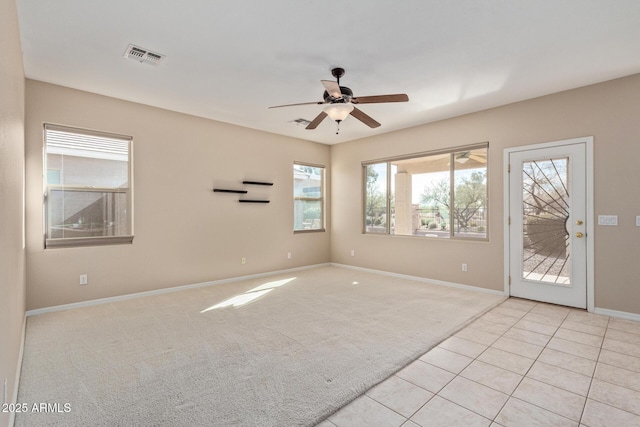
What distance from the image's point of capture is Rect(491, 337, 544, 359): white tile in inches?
106

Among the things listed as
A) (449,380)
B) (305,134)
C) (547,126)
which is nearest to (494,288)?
(547,126)

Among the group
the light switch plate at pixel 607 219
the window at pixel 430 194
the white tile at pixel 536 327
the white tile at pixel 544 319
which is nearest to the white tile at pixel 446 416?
the white tile at pixel 536 327

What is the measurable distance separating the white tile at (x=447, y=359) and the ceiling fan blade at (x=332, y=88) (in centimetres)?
255

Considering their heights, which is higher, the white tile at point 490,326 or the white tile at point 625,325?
the white tile at point 625,325

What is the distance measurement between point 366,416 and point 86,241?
4062 mm

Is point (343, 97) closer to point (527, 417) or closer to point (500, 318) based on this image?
point (527, 417)

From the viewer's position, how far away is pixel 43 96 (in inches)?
145

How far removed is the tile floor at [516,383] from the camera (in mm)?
1878

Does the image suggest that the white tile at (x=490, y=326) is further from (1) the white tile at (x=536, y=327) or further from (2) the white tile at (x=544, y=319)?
(2) the white tile at (x=544, y=319)

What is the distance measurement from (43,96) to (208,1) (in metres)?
2.88

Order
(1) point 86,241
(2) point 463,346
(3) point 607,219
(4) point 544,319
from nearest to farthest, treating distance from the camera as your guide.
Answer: (2) point 463,346
(4) point 544,319
(3) point 607,219
(1) point 86,241

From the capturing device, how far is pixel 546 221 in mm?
4121

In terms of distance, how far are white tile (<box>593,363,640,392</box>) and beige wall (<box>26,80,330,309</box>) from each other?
4.78 meters

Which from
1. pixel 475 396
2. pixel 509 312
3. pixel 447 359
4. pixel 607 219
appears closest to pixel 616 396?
pixel 475 396
